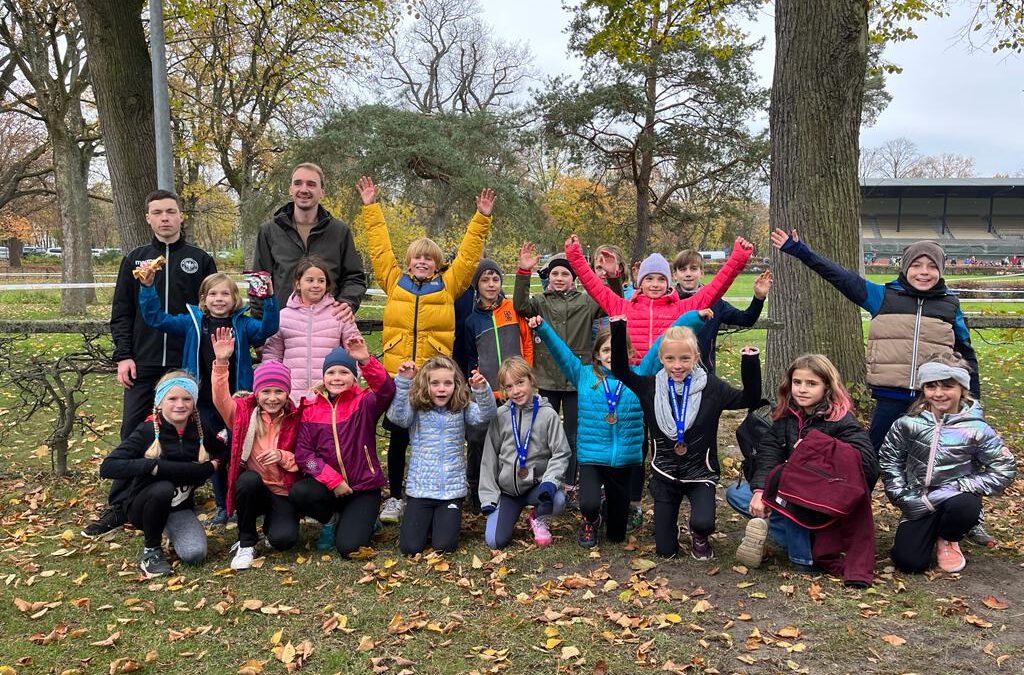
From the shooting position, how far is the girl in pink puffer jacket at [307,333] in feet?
15.5

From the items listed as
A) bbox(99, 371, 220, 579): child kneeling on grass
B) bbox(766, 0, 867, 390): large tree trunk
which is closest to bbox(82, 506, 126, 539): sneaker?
bbox(99, 371, 220, 579): child kneeling on grass

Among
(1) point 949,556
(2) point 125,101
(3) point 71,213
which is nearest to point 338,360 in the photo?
(1) point 949,556

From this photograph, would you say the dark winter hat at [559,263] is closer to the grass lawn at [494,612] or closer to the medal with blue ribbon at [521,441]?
the medal with blue ribbon at [521,441]

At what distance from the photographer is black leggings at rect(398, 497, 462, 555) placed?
14.4 ft

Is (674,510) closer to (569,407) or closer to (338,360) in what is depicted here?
(569,407)

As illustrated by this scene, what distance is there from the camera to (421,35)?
3884cm

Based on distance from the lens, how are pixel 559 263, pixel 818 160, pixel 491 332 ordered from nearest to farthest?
1. pixel 491 332
2. pixel 559 263
3. pixel 818 160

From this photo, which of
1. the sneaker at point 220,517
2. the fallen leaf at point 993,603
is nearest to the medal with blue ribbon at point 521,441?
the sneaker at point 220,517

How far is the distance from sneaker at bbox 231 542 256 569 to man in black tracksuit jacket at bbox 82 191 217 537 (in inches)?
42.8

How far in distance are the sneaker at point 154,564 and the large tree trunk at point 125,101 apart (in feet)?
13.9

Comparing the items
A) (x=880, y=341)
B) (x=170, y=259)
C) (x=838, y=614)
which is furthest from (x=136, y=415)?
(x=880, y=341)

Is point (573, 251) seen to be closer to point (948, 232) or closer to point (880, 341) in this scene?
point (880, 341)

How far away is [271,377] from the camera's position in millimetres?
4363

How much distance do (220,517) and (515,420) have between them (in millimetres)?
2215
